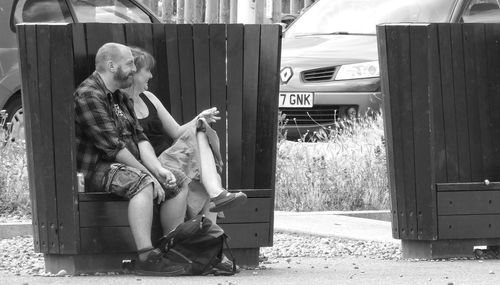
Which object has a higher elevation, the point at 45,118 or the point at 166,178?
the point at 45,118

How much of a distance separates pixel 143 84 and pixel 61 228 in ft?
2.84

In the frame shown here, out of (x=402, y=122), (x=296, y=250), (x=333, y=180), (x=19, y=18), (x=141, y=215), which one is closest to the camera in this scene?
(x=141, y=215)

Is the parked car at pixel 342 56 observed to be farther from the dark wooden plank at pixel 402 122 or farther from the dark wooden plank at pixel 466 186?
the dark wooden plank at pixel 402 122

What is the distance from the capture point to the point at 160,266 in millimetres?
7355

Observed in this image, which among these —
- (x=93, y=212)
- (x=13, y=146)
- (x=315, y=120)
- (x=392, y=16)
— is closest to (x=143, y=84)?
(x=93, y=212)

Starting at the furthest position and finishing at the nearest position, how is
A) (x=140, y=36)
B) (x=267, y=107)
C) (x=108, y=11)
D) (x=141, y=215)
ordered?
(x=108, y=11) < (x=267, y=107) < (x=140, y=36) < (x=141, y=215)

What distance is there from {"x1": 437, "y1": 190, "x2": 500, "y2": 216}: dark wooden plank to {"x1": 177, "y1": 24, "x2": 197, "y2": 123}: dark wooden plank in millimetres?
1530

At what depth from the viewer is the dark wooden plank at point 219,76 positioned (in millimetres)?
7691

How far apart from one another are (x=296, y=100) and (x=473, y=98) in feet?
15.1

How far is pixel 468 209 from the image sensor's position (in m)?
8.20

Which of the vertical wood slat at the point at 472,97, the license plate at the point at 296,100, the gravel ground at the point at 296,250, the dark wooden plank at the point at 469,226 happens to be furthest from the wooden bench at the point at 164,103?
the license plate at the point at 296,100

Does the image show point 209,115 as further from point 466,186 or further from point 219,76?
point 466,186

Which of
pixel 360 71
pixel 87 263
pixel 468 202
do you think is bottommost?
pixel 87 263

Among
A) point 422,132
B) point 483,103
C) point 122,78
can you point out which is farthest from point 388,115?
point 122,78
